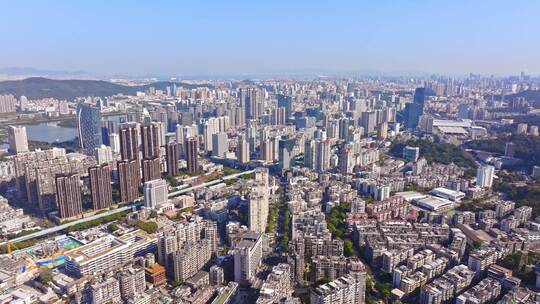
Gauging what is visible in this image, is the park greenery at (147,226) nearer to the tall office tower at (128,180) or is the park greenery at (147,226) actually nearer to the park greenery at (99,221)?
the park greenery at (99,221)

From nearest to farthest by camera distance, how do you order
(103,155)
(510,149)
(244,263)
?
(244,263), (103,155), (510,149)

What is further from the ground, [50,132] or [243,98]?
[243,98]

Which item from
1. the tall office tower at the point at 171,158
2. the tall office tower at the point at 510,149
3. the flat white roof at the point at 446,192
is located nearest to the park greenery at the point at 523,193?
the flat white roof at the point at 446,192

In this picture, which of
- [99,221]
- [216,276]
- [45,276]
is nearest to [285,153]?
[99,221]

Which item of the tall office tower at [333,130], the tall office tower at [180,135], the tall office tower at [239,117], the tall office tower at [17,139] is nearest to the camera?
the tall office tower at [17,139]

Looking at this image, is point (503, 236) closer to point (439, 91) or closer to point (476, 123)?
point (476, 123)

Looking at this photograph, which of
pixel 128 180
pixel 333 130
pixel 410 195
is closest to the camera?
pixel 128 180

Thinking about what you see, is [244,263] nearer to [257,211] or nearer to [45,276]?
[257,211]
